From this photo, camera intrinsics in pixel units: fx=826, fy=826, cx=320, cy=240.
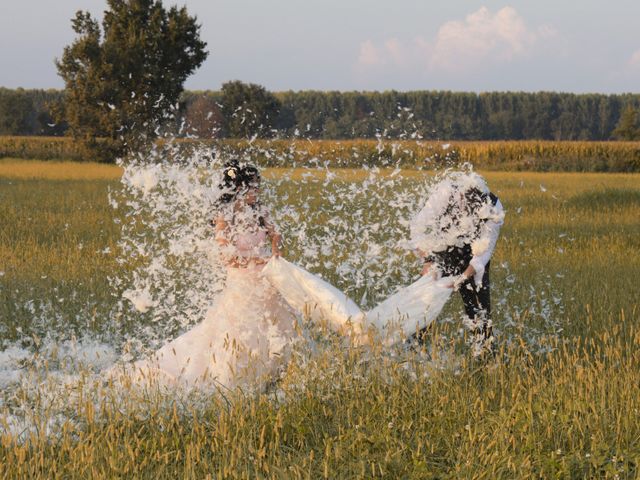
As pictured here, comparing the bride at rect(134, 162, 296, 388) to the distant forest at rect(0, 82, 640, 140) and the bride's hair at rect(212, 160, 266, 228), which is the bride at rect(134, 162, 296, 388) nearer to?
the bride's hair at rect(212, 160, 266, 228)

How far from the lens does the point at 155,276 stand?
13.1m

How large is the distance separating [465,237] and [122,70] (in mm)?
52989

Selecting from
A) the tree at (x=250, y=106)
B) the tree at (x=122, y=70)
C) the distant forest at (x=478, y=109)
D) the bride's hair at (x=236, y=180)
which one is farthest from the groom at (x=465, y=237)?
the distant forest at (x=478, y=109)

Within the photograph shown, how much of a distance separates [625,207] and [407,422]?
19770 mm

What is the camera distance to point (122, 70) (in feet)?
187

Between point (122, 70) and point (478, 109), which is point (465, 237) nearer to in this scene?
point (122, 70)

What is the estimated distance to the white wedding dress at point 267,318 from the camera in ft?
23.2

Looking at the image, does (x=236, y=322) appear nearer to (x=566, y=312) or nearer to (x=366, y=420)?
(x=366, y=420)

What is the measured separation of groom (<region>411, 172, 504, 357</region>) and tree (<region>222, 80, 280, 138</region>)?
67.1m

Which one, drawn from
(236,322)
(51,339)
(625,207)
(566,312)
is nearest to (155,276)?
→ (51,339)

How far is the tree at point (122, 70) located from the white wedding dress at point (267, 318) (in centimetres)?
4780

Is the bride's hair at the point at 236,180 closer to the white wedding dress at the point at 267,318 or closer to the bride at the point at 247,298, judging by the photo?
the bride at the point at 247,298

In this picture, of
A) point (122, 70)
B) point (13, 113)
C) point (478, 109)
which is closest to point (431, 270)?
point (122, 70)

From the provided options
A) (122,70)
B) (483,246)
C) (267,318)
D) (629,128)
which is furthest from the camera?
(629,128)
